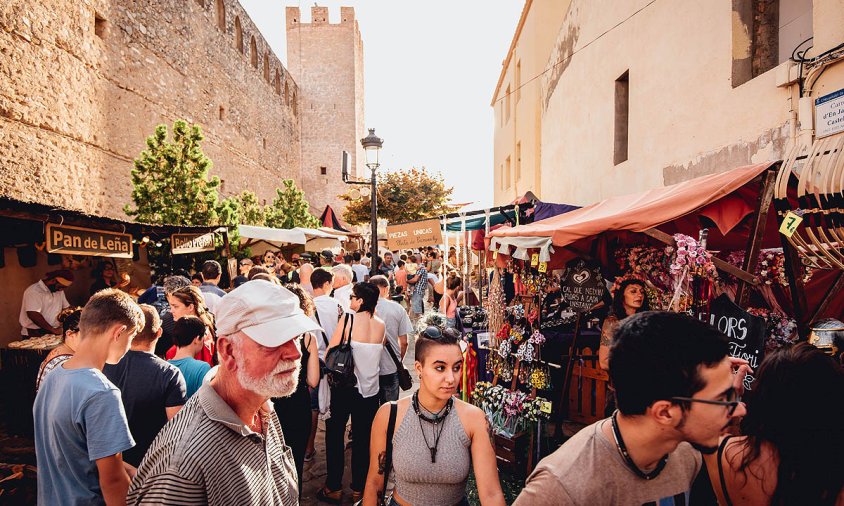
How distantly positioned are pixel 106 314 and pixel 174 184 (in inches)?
319

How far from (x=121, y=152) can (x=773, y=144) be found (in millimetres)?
14925

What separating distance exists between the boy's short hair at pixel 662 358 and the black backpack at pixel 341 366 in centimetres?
267

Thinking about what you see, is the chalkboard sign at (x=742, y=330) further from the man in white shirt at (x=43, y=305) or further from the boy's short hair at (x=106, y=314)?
the man in white shirt at (x=43, y=305)

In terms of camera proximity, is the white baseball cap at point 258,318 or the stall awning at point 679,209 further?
the stall awning at point 679,209

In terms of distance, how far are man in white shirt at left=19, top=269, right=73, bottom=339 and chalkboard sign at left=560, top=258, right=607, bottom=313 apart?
7129 millimetres

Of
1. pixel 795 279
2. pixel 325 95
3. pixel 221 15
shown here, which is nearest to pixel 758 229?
pixel 795 279

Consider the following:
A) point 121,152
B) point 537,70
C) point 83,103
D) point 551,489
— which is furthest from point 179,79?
point 551,489

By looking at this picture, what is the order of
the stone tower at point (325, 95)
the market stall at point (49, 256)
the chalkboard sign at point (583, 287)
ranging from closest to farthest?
the chalkboard sign at point (583, 287), the market stall at point (49, 256), the stone tower at point (325, 95)

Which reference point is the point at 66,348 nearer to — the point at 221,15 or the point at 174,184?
the point at 174,184

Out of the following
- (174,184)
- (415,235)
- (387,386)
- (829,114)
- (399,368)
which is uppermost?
(174,184)

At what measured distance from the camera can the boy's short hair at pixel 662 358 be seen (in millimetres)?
1376

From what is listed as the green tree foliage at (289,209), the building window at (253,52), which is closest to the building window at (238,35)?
the building window at (253,52)

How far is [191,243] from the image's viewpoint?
25.1 ft

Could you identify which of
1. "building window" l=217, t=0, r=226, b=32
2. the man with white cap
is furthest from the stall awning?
"building window" l=217, t=0, r=226, b=32
